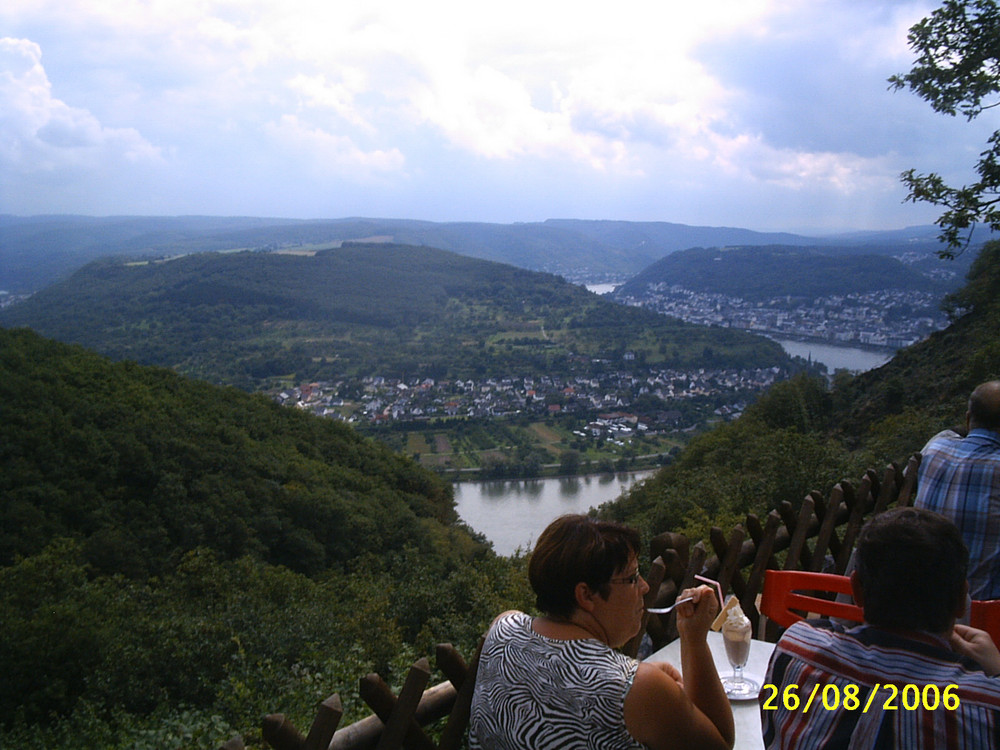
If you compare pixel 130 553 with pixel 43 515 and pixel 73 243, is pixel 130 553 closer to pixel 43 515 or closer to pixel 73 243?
pixel 43 515

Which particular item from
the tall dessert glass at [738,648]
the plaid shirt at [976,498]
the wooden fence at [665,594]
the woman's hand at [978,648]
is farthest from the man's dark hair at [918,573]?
the plaid shirt at [976,498]

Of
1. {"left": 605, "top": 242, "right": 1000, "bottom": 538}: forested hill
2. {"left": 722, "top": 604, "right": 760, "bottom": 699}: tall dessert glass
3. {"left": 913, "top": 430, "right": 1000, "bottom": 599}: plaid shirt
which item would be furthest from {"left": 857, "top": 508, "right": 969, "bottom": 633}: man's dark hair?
{"left": 605, "top": 242, "right": 1000, "bottom": 538}: forested hill

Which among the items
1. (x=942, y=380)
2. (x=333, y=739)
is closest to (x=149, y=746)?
(x=333, y=739)

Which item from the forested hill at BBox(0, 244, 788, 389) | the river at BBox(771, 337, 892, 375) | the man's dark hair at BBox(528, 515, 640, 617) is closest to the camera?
the man's dark hair at BBox(528, 515, 640, 617)

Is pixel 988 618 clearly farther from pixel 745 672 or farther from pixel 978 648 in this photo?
pixel 745 672

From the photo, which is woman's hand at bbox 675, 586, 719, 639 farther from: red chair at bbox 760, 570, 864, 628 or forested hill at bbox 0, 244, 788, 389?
forested hill at bbox 0, 244, 788, 389
